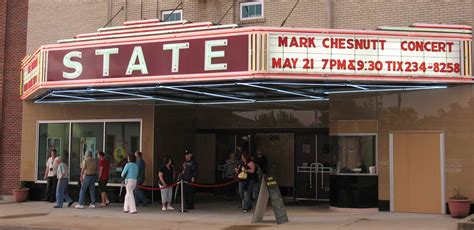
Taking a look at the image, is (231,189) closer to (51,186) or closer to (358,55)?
(51,186)

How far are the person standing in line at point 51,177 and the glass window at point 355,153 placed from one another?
9453mm

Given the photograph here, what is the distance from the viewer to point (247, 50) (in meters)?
12.5

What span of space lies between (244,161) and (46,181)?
7.95 metres

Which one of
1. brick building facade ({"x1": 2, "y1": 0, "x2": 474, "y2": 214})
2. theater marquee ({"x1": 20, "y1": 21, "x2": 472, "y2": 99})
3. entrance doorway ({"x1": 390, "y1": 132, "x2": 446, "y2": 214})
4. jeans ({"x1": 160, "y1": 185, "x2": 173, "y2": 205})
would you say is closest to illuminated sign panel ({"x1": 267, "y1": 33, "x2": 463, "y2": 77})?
theater marquee ({"x1": 20, "y1": 21, "x2": 472, "y2": 99})

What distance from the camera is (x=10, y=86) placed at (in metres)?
21.0

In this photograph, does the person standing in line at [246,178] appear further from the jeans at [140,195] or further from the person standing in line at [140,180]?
the jeans at [140,195]

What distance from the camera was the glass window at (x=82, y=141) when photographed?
1955cm

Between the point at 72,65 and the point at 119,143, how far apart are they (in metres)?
5.18

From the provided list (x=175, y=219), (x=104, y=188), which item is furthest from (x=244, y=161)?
(x=104, y=188)

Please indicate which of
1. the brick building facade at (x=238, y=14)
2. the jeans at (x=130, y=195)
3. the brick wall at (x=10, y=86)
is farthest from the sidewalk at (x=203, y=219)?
the brick wall at (x=10, y=86)

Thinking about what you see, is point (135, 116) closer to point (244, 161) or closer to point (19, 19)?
point (244, 161)

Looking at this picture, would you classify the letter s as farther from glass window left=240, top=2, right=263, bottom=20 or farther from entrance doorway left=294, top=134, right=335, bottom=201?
entrance doorway left=294, top=134, right=335, bottom=201

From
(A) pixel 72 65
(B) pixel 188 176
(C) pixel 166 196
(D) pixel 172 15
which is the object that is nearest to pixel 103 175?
(C) pixel 166 196

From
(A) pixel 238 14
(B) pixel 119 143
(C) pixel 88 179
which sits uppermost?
(A) pixel 238 14
